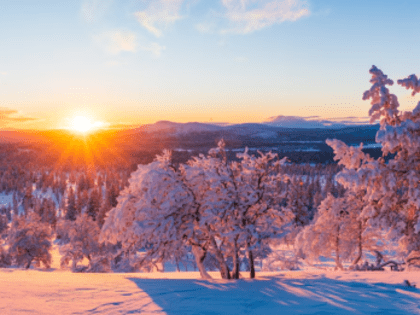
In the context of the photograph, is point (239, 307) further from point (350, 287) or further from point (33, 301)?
point (33, 301)

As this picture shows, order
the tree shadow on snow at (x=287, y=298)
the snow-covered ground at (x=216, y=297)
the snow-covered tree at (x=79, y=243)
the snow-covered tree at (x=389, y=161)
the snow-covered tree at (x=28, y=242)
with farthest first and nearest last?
the snow-covered tree at (x=79, y=243)
the snow-covered tree at (x=28, y=242)
the snow-covered tree at (x=389, y=161)
the tree shadow on snow at (x=287, y=298)
the snow-covered ground at (x=216, y=297)

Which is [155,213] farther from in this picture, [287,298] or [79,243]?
[79,243]

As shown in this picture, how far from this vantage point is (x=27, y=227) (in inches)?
1224

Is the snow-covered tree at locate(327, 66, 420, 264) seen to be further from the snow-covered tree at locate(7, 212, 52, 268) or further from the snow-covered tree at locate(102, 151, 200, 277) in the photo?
the snow-covered tree at locate(7, 212, 52, 268)

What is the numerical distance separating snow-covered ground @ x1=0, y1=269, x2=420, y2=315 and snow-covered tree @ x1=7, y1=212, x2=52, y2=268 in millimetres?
24610

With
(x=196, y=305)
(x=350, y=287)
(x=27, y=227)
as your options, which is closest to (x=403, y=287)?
(x=350, y=287)

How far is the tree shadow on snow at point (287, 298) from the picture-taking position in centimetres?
692

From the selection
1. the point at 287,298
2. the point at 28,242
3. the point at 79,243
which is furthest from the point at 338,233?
the point at 28,242

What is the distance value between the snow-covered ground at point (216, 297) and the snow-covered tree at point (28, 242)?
2461 cm

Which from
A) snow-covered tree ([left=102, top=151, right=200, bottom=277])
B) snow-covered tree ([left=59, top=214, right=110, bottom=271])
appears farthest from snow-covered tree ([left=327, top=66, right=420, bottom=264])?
snow-covered tree ([left=59, top=214, right=110, bottom=271])

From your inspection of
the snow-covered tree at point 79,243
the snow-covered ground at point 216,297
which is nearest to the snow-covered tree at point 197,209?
the snow-covered ground at point 216,297

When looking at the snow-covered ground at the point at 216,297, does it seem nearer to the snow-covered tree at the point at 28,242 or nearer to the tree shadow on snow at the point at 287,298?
the tree shadow on snow at the point at 287,298

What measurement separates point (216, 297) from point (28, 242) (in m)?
29.0

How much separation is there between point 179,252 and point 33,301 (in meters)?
7.18
